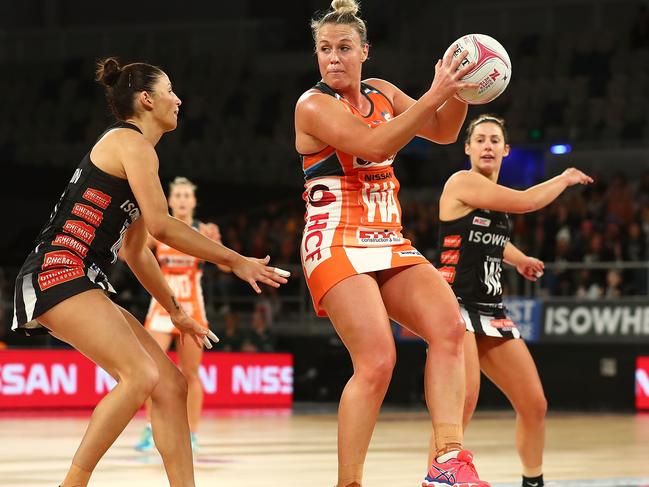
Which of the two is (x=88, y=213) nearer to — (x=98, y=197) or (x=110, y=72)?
(x=98, y=197)

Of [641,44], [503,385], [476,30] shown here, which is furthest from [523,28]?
[503,385]

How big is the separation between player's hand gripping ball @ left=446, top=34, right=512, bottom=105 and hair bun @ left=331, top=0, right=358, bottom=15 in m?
0.49

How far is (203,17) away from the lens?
26.3 meters

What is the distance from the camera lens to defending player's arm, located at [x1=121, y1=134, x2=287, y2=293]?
4.55 metres

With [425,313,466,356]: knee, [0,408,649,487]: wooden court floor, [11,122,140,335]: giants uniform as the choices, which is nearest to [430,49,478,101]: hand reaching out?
[425,313,466,356]: knee

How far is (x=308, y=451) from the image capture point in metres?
9.03

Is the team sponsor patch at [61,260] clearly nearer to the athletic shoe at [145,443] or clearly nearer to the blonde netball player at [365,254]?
the blonde netball player at [365,254]

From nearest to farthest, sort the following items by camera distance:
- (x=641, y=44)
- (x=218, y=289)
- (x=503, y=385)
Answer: (x=503, y=385) → (x=218, y=289) → (x=641, y=44)

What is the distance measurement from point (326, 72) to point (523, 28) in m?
18.5

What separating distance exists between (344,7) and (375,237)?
1.01 metres

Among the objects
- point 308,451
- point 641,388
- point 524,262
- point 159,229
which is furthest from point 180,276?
point 641,388

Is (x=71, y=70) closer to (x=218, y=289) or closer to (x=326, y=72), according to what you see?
(x=218, y=289)

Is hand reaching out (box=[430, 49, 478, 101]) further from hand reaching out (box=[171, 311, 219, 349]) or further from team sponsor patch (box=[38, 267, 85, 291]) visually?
team sponsor patch (box=[38, 267, 85, 291])

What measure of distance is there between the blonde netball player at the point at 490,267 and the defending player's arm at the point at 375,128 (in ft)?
5.08
